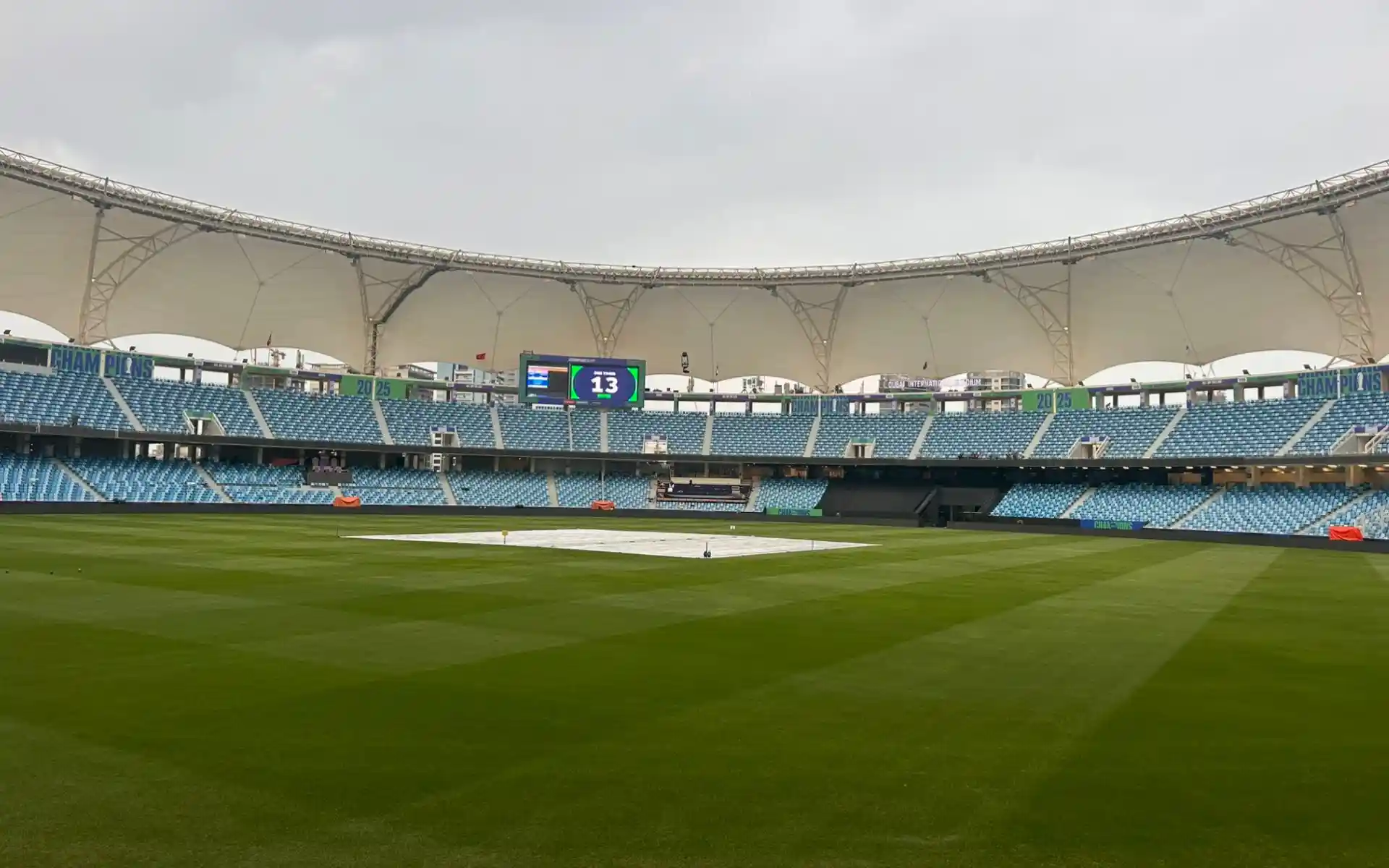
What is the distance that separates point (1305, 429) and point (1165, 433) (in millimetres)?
8606

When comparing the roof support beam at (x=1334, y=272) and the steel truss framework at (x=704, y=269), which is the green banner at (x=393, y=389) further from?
the roof support beam at (x=1334, y=272)

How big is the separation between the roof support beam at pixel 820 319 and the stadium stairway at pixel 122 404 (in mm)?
46391

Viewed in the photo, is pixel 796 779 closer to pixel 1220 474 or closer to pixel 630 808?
pixel 630 808

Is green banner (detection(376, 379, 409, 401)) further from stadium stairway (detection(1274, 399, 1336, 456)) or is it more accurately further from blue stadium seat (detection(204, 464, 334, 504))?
stadium stairway (detection(1274, 399, 1336, 456))

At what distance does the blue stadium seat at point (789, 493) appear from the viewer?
73.6 m

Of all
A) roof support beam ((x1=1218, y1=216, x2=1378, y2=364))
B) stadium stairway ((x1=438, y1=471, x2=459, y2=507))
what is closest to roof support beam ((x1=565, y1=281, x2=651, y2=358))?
stadium stairway ((x1=438, y1=471, x2=459, y2=507))

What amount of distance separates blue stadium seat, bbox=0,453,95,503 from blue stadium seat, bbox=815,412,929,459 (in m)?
52.5

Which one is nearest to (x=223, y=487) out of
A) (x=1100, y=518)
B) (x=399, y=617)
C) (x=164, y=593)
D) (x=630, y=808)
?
(x=164, y=593)

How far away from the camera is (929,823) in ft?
19.4

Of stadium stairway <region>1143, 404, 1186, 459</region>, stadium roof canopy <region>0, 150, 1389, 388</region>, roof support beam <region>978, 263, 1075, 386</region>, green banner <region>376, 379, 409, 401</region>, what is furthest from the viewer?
green banner <region>376, 379, 409, 401</region>

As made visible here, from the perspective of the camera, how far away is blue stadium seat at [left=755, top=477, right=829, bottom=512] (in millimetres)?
73625

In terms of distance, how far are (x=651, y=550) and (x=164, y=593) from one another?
54.2 ft

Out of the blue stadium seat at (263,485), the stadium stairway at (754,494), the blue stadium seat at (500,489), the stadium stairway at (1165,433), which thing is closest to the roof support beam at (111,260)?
the blue stadium seat at (263,485)

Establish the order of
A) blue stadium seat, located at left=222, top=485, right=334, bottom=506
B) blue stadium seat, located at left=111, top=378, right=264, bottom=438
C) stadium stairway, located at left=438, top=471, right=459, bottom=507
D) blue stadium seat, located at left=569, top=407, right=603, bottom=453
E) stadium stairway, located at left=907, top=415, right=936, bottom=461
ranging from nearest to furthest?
1. blue stadium seat, located at left=222, top=485, right=334, bottom=506
2. blue stadium seat, located at left=111, top=378, right=264, bottom=438
3. stadium stairway, located at left=438, top=471, right=459, bottom=507
4. stadium stairway, located at left=907, top=415, right=936, bottom=461
5. blue stadium seat, located at left=569, top=407, right=603, bottom=453
